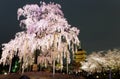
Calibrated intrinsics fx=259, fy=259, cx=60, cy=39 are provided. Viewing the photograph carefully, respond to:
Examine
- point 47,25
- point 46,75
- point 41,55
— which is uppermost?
point 47,25

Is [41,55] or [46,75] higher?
[41,55]

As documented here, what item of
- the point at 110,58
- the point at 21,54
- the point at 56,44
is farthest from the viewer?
the point at 110,58

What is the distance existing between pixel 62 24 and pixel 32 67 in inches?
393

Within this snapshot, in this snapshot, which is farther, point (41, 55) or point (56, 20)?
point (41, 55)

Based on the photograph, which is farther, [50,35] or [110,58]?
[110,58]

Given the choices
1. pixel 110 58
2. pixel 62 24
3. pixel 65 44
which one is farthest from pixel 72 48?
pixel 110 58

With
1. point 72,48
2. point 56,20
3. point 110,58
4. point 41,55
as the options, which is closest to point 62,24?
point 56,20

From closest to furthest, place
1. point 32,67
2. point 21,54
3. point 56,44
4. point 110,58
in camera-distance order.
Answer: point 56,44, point 21,54, point 32,67, point 110,58

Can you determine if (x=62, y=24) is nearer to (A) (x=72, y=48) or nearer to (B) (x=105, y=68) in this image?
(A) (x=72, y=48)

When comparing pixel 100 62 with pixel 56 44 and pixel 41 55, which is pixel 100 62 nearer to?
pixel 41 55

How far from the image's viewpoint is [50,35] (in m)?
32.0

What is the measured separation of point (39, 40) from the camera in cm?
3325

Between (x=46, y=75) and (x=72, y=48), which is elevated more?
(x=72, y=48)

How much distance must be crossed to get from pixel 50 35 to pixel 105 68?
41.0 meters
